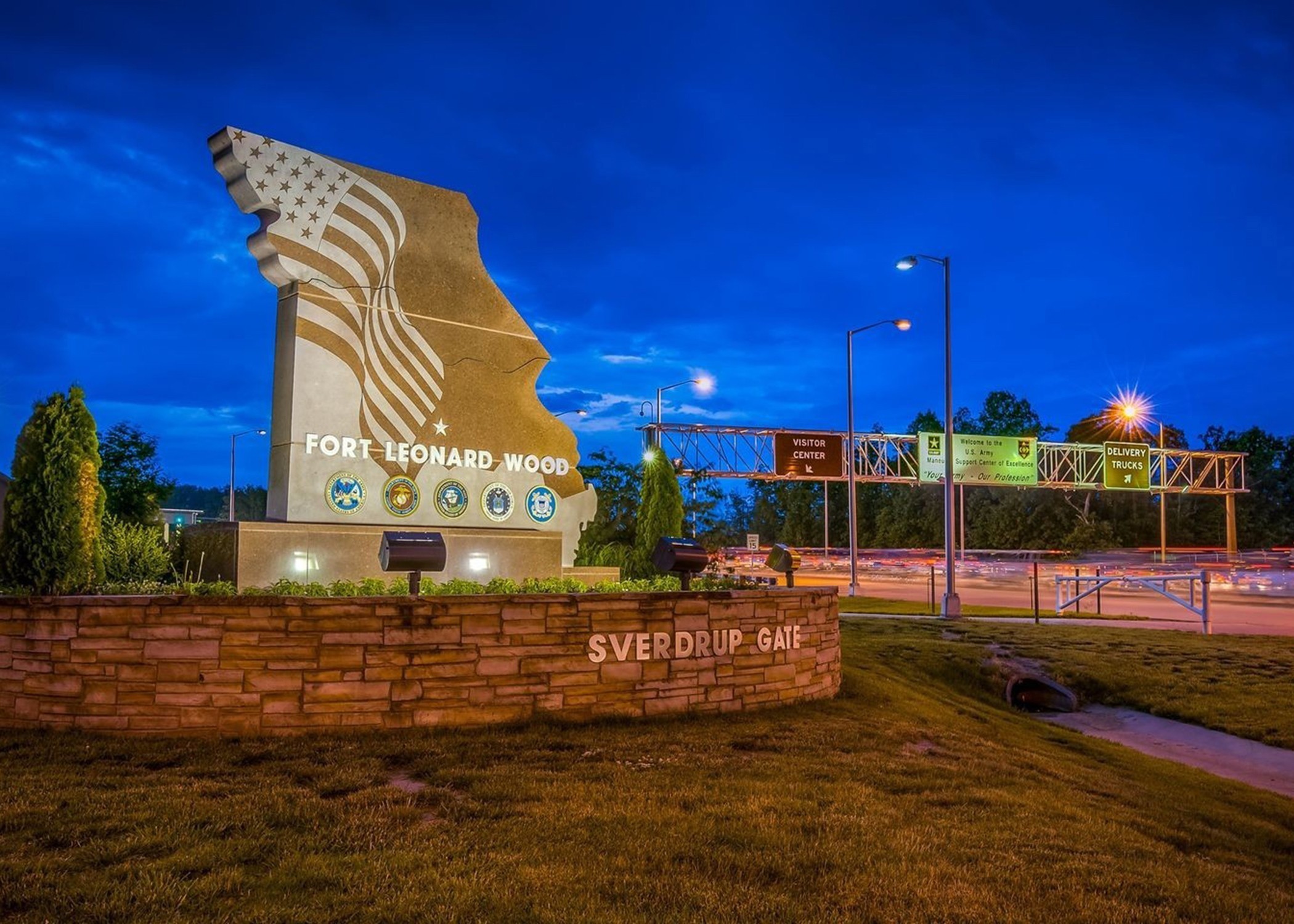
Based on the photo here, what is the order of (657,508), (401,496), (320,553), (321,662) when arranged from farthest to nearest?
(657,508) → (401,496) → (320,553) → (321,662)

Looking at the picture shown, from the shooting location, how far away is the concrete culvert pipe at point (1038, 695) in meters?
14.7

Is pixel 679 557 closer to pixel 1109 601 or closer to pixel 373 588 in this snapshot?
pixel 373 588

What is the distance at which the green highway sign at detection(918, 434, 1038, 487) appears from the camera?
46031 mm

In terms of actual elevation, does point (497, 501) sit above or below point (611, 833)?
above

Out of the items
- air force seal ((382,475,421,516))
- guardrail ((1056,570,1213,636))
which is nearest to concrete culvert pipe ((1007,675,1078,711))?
guardrail ((1056,570,1213,636))

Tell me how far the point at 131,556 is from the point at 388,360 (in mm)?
5011

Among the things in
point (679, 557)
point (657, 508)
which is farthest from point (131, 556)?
point (657, 508)

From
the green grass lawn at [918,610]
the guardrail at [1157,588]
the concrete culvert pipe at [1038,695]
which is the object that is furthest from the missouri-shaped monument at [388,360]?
the guardrail at [1157,588]

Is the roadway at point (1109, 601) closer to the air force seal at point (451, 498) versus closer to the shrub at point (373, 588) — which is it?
the air force seal at point (451, 498)

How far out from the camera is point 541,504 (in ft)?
52.5

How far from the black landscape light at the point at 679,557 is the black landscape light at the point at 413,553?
239cm

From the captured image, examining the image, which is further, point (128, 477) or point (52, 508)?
point (128, 477)

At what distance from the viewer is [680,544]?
31.2 ft

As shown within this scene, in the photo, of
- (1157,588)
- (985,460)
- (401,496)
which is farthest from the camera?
(985,460)
